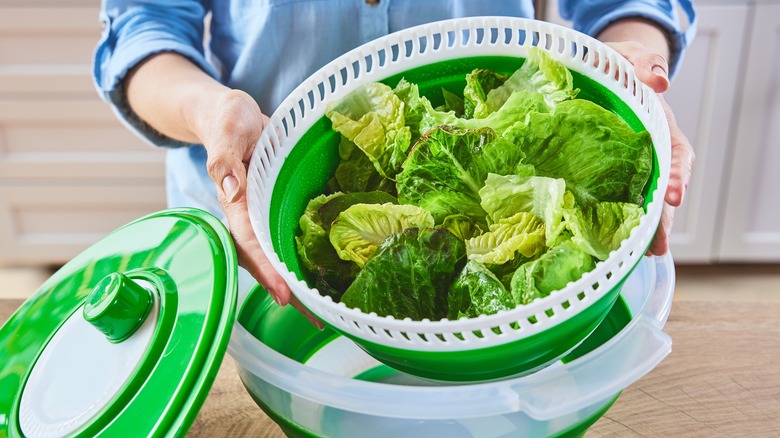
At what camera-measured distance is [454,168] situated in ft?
2.06

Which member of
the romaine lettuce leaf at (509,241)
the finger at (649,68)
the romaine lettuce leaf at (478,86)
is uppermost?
the finger at (649,68)

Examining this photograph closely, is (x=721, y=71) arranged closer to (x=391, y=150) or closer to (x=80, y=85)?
(x=391, y=150)

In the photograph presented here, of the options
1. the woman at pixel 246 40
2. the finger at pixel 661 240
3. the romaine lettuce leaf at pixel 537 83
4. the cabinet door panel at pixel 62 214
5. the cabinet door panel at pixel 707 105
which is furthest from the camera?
the cabinet door panel at pixel 62 214

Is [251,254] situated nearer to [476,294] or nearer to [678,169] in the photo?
[476,294]

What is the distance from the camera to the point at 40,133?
1917mm

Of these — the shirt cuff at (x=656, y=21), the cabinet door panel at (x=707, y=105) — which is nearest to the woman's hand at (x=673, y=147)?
the shirt cuff at (x=656, y=21)

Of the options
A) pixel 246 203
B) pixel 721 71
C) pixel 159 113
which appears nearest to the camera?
pixel 246 203

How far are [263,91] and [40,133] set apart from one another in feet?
4.04

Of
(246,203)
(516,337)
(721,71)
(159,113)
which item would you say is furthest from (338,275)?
(721,71)

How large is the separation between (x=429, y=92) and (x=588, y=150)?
7.1 inches

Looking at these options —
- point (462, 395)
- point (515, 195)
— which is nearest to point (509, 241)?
point (515, 195)

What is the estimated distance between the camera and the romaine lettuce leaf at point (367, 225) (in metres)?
0.63

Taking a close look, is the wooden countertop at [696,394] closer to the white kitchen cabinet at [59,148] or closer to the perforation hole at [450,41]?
the perforation hole at [450,41]

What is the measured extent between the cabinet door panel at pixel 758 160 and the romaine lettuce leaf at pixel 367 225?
55.9 inches
